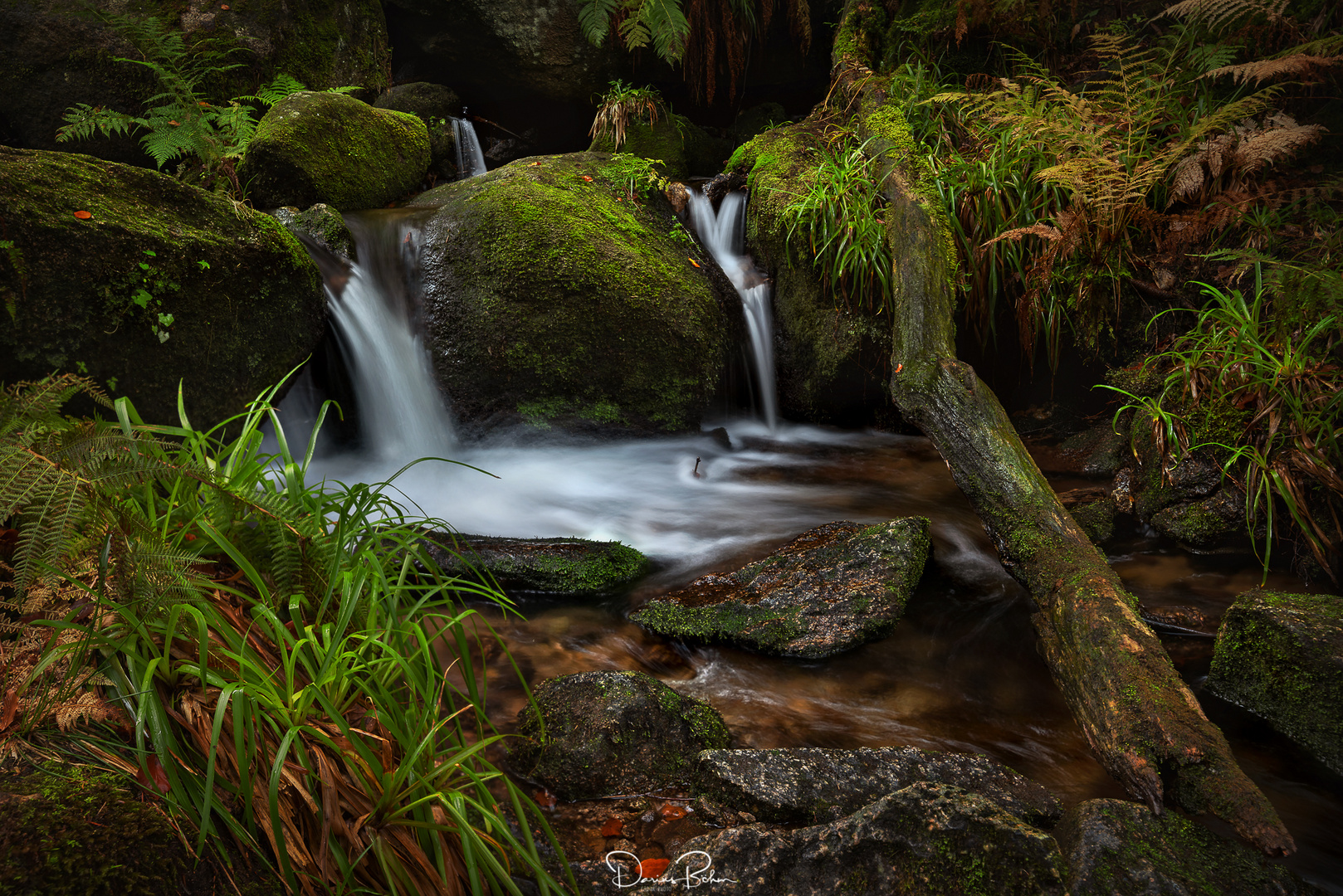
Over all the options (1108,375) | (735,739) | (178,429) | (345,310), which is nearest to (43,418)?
(178,429)

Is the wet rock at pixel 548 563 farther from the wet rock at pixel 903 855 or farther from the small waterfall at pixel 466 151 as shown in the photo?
the small waterfall at pixel 466 151

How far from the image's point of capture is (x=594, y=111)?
27.2 ft

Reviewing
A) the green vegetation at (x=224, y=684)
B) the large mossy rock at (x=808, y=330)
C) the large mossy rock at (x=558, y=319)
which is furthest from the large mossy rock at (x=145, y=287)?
the large mossy rock at (x=808, y=330)

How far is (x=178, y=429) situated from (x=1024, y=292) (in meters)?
4.43

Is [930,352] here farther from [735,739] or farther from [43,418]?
[43,418]

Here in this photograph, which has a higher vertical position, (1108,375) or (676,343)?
(676,343)

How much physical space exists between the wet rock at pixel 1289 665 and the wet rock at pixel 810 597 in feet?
3.56

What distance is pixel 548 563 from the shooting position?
3.09m

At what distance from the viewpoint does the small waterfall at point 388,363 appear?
437 cm

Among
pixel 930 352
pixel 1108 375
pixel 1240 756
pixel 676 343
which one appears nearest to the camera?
pixel 1240 756

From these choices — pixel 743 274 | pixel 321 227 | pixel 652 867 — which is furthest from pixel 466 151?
pixel 652 867

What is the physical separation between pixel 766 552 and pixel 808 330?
2138 millimetres

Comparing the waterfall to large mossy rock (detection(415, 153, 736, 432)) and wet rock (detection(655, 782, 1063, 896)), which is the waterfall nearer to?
large mossy rock (detection(415, 153, 736, 432))

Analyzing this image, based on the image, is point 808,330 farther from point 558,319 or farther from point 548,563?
point 548,563
